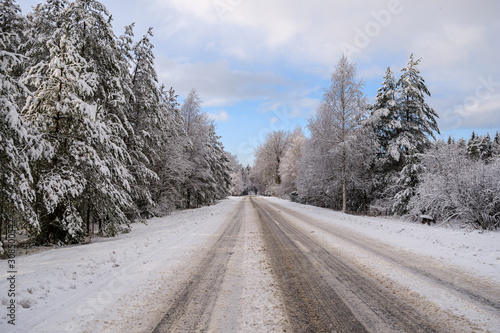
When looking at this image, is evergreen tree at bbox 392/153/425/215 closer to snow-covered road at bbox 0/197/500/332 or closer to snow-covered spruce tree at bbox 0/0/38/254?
snow-covered road at bbox 0/197/500/332

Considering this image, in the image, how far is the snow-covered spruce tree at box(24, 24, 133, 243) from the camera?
788 centimetres

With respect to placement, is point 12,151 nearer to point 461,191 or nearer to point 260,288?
point 260,288

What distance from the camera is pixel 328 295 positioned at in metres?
3.81

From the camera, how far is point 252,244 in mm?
7508

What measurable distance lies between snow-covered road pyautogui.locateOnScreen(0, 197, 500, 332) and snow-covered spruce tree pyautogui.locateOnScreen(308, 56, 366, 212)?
12.2 meters

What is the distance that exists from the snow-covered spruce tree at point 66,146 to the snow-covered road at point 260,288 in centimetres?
197

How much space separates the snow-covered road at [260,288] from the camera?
3.04m

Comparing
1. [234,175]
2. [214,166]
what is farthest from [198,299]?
[234,175]

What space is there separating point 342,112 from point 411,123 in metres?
5.09

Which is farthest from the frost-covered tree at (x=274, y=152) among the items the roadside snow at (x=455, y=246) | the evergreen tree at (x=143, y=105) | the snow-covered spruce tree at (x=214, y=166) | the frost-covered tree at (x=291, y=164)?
the roadside snow at (x=455, y=246)

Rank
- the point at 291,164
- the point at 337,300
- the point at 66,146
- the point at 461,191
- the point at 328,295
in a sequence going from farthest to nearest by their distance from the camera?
the point at 291,164
the point at 461,191
the point at 66,146
the point at 328,295
the point at 337,300

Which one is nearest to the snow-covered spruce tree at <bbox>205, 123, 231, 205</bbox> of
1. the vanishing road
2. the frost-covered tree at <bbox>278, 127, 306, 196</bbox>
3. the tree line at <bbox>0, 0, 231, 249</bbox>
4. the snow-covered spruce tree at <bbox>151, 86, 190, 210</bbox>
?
the snow-covered spruce tree at <bbox>151, 86, 190, 210</bbox>

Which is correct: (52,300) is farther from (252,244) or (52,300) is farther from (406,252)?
(406,252)

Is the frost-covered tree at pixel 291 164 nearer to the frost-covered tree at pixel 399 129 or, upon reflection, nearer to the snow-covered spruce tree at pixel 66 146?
the frost-covered tree at pixel 399 129
